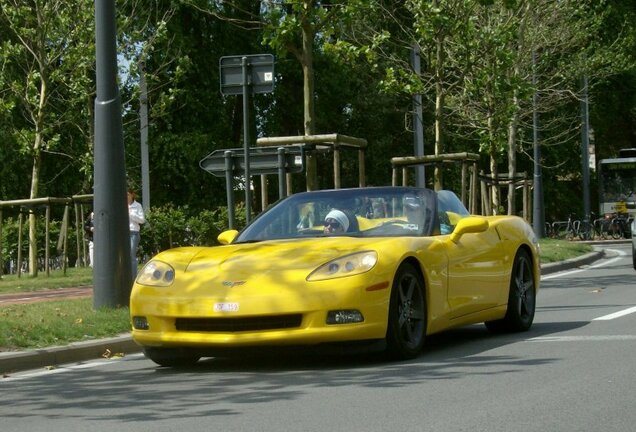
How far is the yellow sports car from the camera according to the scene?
9.63 meters

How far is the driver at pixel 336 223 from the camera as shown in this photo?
429 inches

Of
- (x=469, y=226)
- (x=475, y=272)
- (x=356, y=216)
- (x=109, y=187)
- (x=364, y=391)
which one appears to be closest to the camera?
(x=364, y=391)

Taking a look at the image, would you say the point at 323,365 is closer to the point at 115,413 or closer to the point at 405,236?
the point at 405,236

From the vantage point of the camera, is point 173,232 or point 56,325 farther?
point 173,232

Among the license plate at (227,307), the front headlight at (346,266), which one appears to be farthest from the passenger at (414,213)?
the license plate at (227,307)

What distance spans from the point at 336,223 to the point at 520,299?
2190 millimetres

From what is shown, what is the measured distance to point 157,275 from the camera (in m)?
10.2

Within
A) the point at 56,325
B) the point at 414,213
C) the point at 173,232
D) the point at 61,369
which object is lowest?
the point at 61,369

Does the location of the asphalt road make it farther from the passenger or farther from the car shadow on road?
the passenger

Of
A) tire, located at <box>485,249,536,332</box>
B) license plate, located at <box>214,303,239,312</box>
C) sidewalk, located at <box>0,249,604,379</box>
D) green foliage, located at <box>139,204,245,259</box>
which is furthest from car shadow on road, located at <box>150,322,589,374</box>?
green foliage, located at <box>139,204,245,259</box>

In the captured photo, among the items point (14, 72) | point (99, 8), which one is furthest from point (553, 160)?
A: point (99, 8)

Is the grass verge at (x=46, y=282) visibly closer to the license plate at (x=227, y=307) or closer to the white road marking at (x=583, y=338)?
the white road marking at (x=583, y=338)

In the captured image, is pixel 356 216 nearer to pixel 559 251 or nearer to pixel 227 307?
pixel 227 307

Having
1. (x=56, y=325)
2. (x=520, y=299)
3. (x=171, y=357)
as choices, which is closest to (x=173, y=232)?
(x=56, y=325)
